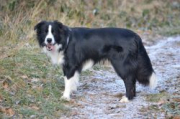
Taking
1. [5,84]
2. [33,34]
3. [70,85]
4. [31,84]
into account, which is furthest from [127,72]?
[33,34]

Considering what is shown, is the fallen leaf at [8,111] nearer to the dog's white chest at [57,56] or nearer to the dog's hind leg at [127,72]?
the dog's white chest at [57,56]

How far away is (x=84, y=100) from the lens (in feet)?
20.7

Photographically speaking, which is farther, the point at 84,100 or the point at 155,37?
the point at 155,37

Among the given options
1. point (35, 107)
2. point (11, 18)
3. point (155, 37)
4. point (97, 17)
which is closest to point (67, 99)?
point (35, 107)

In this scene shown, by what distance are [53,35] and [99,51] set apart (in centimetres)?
80

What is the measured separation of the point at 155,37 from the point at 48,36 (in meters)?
7.17

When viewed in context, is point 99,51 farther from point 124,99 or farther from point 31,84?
point 31,84

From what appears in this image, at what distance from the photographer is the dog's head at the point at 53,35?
6195 mm

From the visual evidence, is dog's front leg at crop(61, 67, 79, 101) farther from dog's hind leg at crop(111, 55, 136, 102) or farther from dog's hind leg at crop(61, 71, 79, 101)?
dog's hind leg at crop(111, 55, 136, 102)

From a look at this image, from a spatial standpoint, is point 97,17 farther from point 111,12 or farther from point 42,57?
point 42,57

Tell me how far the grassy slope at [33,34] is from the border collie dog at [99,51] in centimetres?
59

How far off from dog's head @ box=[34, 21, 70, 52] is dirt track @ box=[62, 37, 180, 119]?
922 millimetres

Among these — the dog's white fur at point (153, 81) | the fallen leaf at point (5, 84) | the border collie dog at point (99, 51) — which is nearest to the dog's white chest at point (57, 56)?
the border collie dog at point (99, 51)

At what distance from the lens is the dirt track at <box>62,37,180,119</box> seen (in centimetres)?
559
